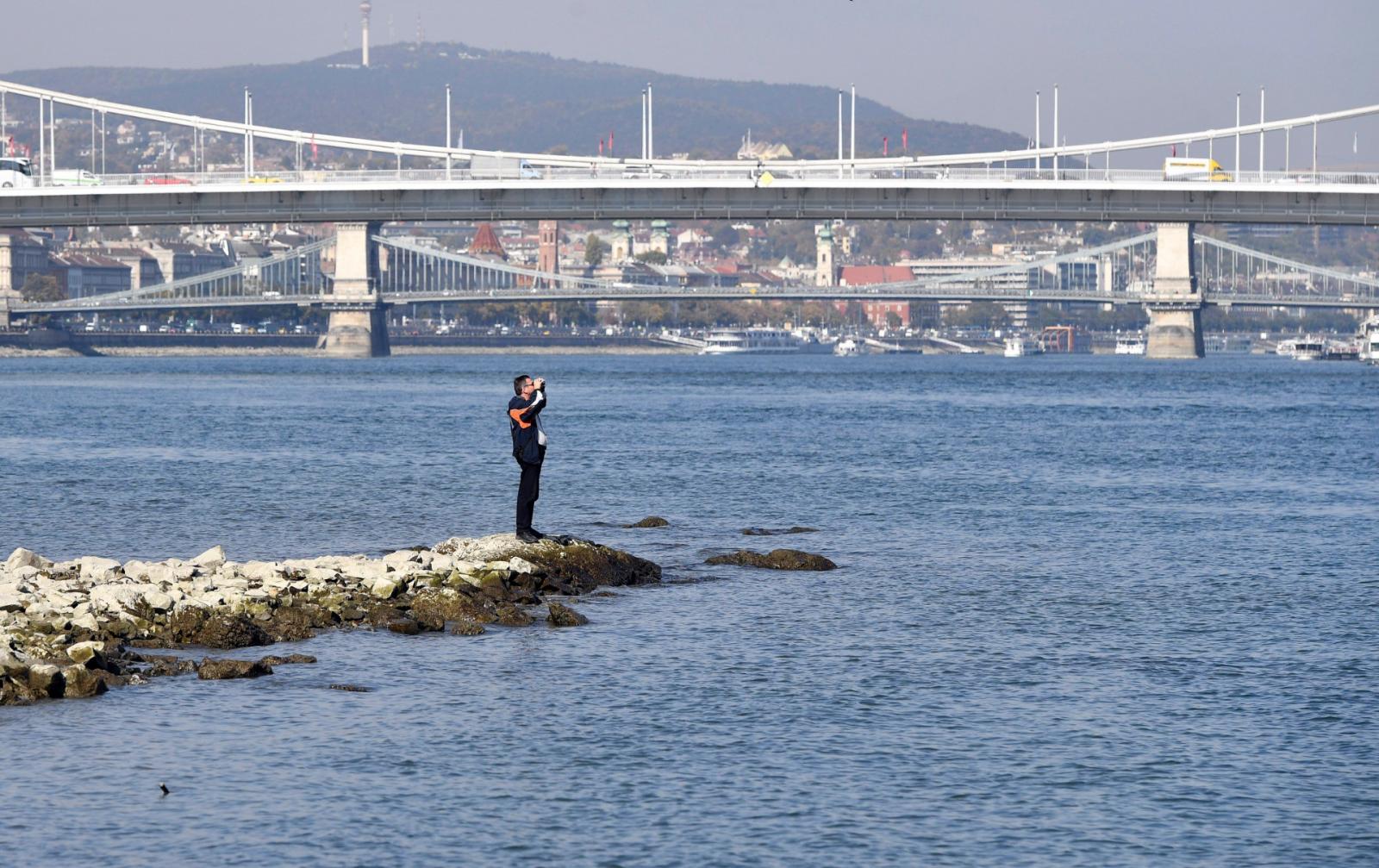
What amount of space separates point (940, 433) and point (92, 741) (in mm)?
45961

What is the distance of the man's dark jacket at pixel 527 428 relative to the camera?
24.6m

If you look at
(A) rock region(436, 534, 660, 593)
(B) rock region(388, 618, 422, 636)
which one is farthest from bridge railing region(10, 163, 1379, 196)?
(B) rock region(388, 618, 422, 636)

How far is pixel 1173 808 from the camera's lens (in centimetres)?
1465

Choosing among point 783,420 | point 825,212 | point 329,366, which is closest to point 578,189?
point 825,212

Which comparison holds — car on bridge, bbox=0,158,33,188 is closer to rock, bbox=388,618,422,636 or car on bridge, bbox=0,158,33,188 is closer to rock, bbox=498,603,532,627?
rock, bbox=498,603,532,627

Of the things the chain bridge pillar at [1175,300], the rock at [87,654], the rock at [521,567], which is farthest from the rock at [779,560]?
the chain bridge pillar at [1175,300]

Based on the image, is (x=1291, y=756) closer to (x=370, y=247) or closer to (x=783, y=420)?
(x=783, y=420)

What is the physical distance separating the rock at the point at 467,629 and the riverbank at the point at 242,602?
2 centimetres

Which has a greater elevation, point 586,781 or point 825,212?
point 825,212

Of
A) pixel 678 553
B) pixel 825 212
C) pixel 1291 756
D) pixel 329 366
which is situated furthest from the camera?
pixel 329 366

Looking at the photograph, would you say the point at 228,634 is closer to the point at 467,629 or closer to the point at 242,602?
the point at 242,602

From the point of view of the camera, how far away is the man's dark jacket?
24594 mm

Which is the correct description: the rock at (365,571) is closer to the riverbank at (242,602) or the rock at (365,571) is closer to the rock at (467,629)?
the riverbank at (242,602)

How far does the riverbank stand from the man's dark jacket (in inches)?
41.9
